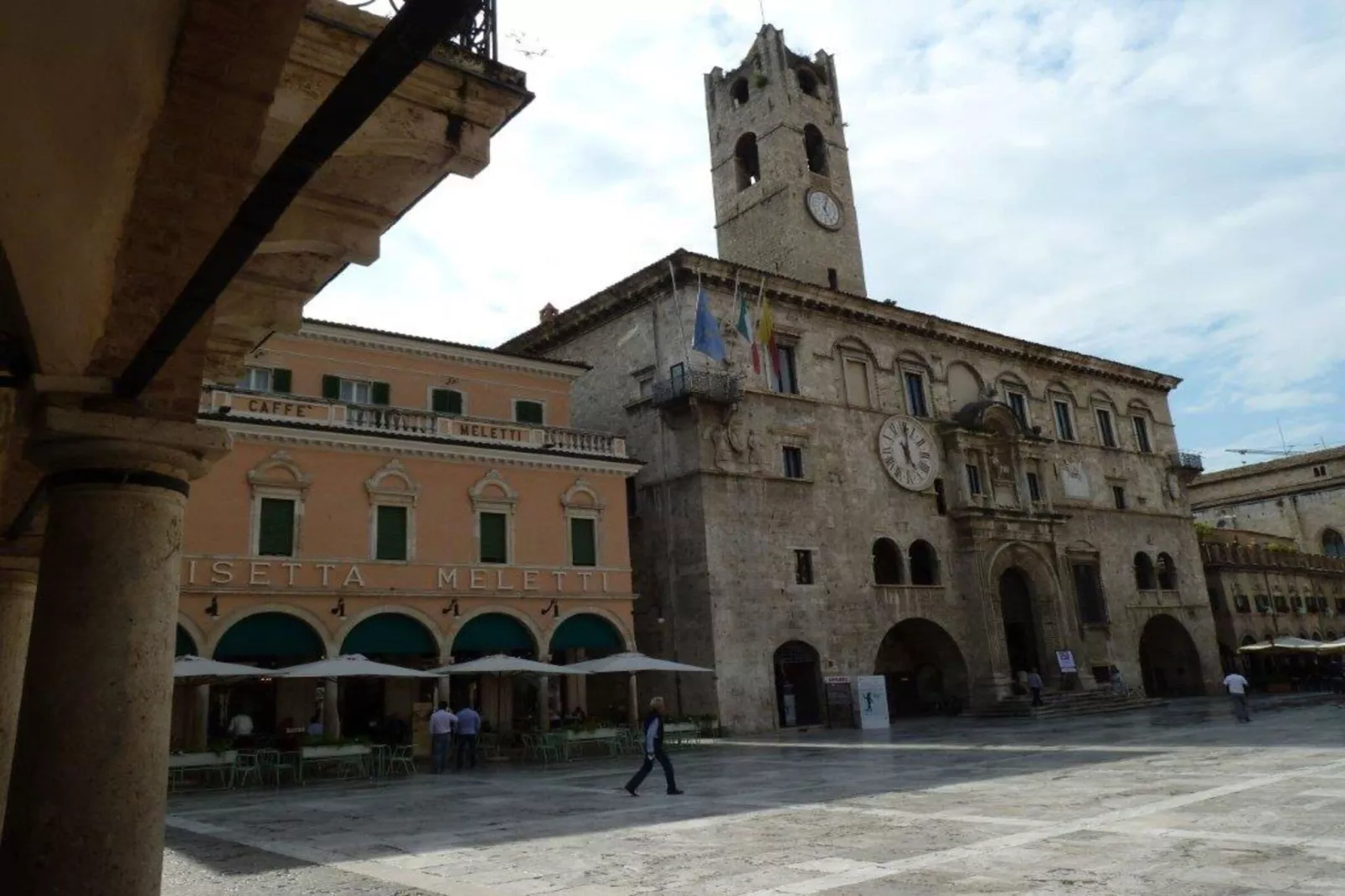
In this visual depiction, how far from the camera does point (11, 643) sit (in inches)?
257

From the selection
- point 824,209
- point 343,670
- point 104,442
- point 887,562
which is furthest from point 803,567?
point 104,442

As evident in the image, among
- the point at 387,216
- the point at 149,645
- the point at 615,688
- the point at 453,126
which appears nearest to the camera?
the point at 149,645

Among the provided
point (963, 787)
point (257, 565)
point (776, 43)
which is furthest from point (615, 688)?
point (776, 43)

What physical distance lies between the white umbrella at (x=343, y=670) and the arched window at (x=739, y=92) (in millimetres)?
29242

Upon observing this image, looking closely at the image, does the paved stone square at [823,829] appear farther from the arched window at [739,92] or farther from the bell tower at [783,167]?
the arched window at [739,92]

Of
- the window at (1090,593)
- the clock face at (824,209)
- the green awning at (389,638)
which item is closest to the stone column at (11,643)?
the green awning at (389,638)

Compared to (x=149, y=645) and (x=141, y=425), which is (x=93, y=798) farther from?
(x=141, y=425)

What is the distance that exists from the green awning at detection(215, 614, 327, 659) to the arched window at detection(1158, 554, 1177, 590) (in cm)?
3650

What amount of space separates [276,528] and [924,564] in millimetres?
22189

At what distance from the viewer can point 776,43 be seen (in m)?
39.2

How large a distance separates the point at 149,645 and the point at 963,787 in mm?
11809

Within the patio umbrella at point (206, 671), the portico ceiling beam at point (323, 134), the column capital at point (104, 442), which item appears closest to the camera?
the portico ceiling beam at point (323, 134)

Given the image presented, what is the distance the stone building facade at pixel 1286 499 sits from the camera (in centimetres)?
5588

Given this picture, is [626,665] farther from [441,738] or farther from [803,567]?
[803,567]
